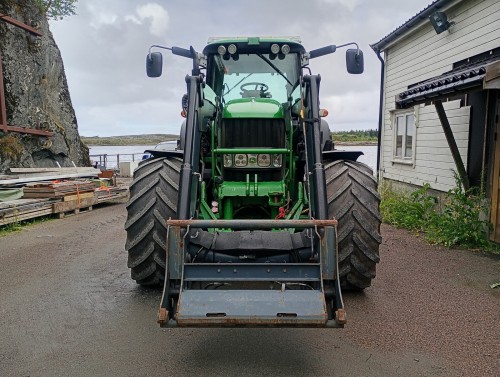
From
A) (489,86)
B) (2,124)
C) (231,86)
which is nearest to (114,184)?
(2,124)

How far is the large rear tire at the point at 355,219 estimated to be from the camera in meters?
4.02

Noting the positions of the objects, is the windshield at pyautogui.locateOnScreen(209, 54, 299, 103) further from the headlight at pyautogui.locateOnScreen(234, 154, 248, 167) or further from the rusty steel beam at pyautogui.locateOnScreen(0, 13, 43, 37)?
the rusty steel beam at pyautogui.locateOnScreen(0, 13, 43, 37)

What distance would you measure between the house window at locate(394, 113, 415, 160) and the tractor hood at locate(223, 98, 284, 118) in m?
6.89

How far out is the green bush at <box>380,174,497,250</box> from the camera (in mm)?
6801

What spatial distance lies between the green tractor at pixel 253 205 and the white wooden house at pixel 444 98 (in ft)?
8.19

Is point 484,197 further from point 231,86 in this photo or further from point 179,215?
point 179,215

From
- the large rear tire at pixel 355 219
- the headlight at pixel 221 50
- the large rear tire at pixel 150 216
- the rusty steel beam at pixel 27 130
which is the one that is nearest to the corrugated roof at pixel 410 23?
the headlight at pixel 221 50

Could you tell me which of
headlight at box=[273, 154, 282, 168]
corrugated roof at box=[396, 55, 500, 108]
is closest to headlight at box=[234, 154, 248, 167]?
headlight at box=[273, 154, 282, 168]

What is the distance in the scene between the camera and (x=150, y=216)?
409 centimetres

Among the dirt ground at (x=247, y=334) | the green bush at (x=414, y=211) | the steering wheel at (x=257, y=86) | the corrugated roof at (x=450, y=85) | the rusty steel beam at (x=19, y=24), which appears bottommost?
the dirt ground at (x=247, y=334)

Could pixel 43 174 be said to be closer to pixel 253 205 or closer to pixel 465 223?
pixel 253 205

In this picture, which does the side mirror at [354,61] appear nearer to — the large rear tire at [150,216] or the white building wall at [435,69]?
the large rear tire at [150,216]

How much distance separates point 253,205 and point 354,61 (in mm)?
1912

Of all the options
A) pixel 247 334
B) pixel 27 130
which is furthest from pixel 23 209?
pixel 247 334
